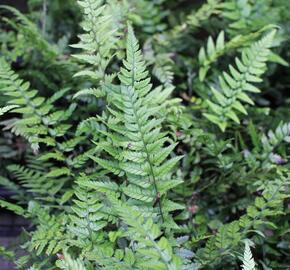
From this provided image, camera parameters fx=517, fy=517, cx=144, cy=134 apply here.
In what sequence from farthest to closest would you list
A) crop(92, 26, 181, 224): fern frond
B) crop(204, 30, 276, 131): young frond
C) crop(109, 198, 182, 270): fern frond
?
crop(204, 30, 276, 131): young frond → crop(92, 26, 181, 224): fern frond → crop(109, 198, 182, 270): fern frond

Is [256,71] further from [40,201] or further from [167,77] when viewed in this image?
[40,201]

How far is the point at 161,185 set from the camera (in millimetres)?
1944

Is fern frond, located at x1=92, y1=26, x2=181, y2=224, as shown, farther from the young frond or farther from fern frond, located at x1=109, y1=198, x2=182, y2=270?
the young frond

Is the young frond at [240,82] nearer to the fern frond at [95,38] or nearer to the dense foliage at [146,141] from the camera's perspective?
the dense foliage at [146,141]

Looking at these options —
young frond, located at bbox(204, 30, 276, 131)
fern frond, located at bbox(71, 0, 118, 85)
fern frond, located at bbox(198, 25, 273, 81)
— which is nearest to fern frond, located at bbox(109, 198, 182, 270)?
fern frond, located at bbox(71, 0, 118, 85)

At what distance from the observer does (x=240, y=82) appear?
2.54 metres

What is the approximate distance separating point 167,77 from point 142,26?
52cm

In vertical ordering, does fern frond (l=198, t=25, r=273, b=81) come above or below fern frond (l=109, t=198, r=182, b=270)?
above

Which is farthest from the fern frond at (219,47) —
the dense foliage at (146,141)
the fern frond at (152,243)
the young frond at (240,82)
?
the fern frond at (152,243)

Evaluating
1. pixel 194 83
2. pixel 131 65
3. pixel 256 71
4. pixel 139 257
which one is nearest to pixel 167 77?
pixel 194 83

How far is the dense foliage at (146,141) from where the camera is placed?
1941 millimetres

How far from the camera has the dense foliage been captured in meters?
1.94

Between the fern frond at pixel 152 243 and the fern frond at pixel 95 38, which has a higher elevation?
the fern frond at pixel 95 38

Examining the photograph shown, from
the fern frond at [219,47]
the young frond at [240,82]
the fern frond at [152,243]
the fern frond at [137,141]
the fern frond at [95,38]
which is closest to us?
the fern frond at [152,243]
